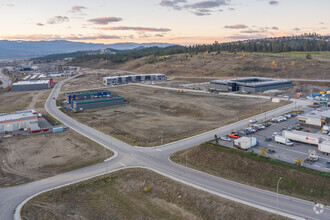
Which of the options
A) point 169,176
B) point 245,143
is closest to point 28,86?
point 169,176

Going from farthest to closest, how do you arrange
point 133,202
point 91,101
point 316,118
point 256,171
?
point 91,101, point 316,118, point 256,171, point 133,202

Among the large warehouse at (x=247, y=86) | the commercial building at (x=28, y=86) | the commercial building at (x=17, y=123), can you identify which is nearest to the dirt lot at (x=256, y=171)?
the commercial building at (x=17, y=123)

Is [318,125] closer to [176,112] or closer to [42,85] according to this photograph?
[176,112]

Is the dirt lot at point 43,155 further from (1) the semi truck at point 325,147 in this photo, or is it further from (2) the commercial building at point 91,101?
(1) the semi truck at point 325,147

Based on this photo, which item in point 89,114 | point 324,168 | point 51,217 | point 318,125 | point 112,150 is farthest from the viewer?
point 89,114

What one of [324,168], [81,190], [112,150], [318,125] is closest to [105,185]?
[81,190]

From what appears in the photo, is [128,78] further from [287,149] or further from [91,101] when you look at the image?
[287,149]

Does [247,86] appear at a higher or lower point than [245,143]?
higher
